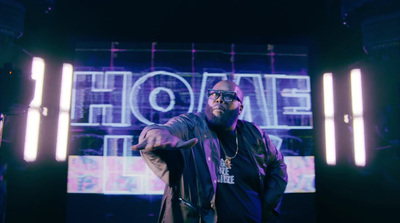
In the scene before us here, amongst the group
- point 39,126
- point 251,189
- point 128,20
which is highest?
point 128,20

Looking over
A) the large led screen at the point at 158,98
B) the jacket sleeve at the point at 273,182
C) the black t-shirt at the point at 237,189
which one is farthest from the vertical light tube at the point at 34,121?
the jacket sleeve at the point at 273,182

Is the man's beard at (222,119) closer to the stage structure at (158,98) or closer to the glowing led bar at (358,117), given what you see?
the stage structure at (158,98)

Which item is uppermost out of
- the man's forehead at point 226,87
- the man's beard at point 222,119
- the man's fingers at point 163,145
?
the man's forehead at point 226,87

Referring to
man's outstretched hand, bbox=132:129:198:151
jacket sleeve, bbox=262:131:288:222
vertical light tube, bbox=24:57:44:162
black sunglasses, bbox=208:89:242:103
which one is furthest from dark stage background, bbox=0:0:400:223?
man's outstretched hand, bbox=132:129:198:151

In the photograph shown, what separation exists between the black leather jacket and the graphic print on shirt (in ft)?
0.14

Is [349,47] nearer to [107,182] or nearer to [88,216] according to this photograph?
[107,182]

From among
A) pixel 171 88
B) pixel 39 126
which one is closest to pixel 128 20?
pixel 171 88

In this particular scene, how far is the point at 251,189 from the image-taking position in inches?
74.0

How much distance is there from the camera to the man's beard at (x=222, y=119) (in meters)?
1.93

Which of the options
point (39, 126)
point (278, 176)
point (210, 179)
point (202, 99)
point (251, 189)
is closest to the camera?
point (210, 179)

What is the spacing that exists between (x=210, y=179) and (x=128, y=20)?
246 centimetres

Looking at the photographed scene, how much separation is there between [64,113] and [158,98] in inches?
45.5

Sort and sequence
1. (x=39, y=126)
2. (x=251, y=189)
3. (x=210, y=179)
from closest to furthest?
(x=210, y=179) → (x=251, y=189) → (x=39, y=126)

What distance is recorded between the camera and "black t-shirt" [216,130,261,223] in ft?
5.71
